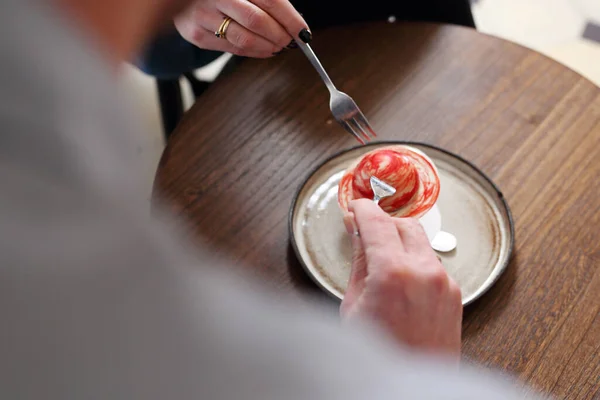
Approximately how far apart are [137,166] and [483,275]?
1.69ft

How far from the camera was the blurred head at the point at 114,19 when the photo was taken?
0.29m

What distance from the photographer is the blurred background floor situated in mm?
1704

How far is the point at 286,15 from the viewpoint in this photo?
84 cm

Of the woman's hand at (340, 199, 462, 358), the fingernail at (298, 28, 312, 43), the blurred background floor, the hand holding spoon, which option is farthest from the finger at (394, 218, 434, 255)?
the blurred background floor

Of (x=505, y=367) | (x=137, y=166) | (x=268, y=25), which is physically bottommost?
(x=505, y=367)

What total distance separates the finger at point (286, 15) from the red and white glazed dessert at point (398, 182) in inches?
9.0

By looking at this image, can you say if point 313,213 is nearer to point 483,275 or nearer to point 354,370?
point 483,275

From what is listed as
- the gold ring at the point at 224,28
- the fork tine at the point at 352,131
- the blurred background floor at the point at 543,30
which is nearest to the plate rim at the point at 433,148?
the fork tine at the point at 352,131

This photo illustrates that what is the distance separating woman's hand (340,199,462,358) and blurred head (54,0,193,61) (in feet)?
1.02

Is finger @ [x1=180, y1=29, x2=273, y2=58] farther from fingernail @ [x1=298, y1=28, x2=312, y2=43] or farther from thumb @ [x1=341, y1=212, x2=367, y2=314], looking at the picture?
thumb @ [x1=341, y1=212, x2=367, y2=314]

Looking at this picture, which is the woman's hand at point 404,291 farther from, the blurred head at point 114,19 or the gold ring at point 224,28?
the gold ring at point 224,28

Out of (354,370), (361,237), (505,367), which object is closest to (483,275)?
(505,367)

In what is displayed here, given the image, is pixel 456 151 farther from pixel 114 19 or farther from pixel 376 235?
pixel 114 19

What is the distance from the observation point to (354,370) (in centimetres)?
38
